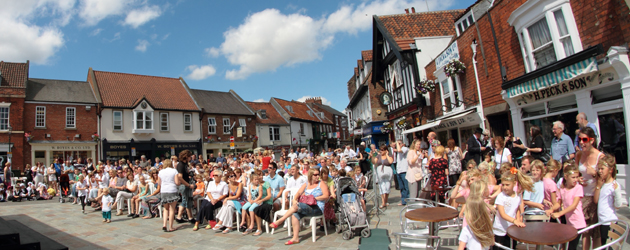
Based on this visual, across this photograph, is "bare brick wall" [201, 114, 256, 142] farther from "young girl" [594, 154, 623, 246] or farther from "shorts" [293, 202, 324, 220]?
"young girl" [594, 154, 623, 246]

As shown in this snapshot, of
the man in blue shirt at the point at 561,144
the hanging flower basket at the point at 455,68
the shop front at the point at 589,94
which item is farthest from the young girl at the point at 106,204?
the hanging flower basket at the point at 455,68

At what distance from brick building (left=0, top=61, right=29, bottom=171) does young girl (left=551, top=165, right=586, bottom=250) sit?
2649 cm

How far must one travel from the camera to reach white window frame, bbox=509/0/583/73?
24.2 ft

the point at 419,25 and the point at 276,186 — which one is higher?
the point at 419,25

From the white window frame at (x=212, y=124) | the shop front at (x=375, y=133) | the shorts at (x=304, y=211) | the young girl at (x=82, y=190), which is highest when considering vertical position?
the white window frame at (x=212, y=124)

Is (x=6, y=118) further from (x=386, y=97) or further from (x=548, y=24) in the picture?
(x=548, y=24)

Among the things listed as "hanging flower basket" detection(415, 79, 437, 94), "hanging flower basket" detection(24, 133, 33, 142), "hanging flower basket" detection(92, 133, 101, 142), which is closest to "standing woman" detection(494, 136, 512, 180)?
"hanging flower basket" detection(415, 79, 437, 94)

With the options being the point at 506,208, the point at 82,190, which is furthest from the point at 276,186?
the point at 82,190

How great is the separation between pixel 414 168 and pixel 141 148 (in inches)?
942

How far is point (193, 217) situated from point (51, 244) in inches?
180

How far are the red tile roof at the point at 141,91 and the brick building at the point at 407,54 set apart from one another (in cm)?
1767

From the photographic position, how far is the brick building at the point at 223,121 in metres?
30.0

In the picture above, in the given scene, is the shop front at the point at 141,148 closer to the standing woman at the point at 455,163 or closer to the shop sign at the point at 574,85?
the standing woman at the point at 455,163

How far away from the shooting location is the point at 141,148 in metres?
25.5
